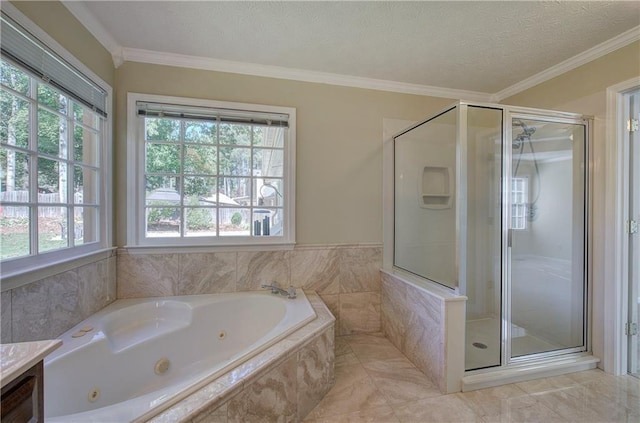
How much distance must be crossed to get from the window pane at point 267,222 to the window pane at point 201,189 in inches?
14.8

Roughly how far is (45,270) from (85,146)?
34.3 inches

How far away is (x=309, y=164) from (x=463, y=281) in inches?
59.3

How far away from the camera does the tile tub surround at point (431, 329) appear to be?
1.70 m

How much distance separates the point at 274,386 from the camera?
1.32 metres

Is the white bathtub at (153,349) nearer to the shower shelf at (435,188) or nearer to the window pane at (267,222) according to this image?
the window pane at (267,222)

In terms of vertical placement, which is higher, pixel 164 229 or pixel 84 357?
pixel 164 229

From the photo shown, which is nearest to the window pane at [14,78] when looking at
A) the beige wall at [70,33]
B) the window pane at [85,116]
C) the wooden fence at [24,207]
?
the beige wall at [70,33]

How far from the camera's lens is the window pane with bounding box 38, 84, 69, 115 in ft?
4.60

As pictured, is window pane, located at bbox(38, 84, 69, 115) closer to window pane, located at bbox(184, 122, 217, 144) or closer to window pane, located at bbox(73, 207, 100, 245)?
window pane, located at bbox(73, 207, 100, 245)

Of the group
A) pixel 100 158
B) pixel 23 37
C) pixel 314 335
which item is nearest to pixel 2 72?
pixel 23 37

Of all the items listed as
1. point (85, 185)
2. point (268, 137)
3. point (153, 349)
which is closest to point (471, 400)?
point (153, 349)

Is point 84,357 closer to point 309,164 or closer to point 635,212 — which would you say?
point 309,164

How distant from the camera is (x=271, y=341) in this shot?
4.76 ft

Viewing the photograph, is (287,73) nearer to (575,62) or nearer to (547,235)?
(575,62)
